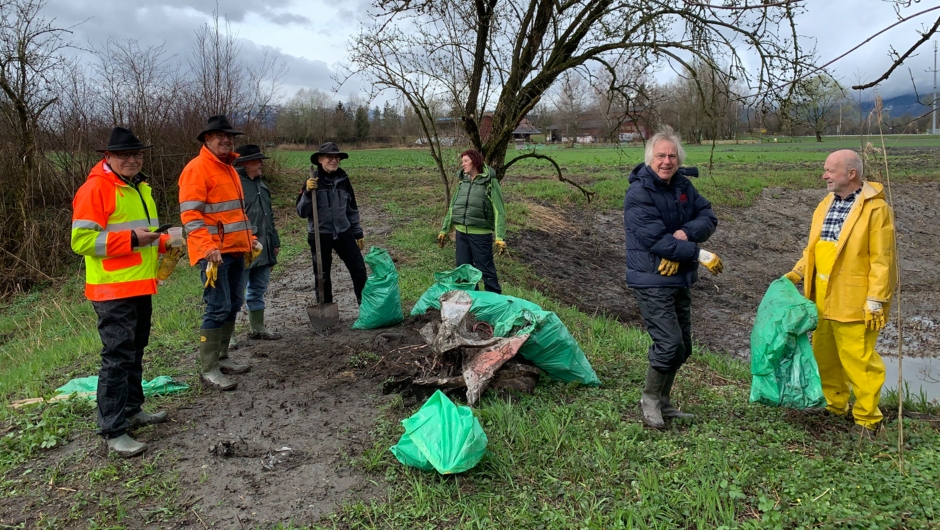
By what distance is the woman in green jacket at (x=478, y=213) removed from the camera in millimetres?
6047

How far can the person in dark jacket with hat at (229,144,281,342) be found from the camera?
5.67 metres

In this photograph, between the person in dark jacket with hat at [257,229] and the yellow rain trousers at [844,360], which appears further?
the person in dark jacket with hat at [257,229]

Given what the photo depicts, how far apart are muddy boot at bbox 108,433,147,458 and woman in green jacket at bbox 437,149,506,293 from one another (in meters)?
3.46

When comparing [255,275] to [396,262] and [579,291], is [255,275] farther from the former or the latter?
[579,291]

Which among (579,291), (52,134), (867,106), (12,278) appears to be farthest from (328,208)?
(52,134)

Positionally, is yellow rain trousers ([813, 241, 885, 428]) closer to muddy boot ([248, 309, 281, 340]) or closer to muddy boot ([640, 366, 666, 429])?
muddy boot ([640, 366, 666, 429])

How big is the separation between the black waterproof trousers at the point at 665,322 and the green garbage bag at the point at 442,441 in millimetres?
1254

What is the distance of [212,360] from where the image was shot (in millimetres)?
4594

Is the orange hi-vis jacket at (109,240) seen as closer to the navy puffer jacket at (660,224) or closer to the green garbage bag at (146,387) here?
the green garbage bag at (146,387)

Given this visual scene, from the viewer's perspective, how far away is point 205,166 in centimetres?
451

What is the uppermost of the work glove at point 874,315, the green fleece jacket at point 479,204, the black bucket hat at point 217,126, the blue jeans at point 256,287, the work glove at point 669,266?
the black bucket hat at point 217,126

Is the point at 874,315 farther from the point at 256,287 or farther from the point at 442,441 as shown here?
the point at 256,287

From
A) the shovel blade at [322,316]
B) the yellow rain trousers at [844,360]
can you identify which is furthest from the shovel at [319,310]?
the yellow rain trousers at [844,360]

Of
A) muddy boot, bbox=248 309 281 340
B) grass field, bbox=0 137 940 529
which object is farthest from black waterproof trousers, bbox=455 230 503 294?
muddy boot, bbox=248 309 281 340
